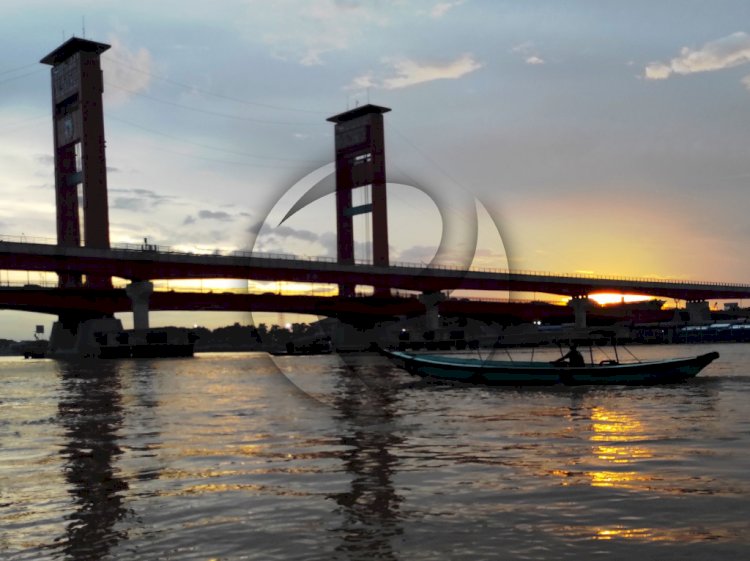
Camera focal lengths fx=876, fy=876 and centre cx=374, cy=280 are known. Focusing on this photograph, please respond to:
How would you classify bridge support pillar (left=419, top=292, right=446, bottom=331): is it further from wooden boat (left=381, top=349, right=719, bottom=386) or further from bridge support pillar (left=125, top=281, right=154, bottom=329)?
wooden boat (left=381, top=349, right=719, bottom=386)

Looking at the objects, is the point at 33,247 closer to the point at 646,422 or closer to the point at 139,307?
the point at 139,307

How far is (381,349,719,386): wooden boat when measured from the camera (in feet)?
162

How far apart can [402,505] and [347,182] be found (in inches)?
5703

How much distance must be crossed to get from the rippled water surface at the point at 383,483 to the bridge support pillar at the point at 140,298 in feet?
285

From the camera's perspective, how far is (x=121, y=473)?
2183 cm

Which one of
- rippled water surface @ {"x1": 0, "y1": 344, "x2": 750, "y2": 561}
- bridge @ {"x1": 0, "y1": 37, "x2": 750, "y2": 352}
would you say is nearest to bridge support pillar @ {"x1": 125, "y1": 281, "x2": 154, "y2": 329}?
bridge @ {"x1": 0, "y1": 37, "x2": 750, "y2": 352}

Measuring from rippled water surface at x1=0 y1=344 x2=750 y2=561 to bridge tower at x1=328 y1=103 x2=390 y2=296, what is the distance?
115046mm

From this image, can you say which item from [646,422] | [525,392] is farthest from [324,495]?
[525,392]

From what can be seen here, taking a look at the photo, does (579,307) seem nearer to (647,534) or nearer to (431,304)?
Answer: (431,304)

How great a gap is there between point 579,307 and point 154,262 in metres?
102

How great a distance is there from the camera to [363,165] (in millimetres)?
157625

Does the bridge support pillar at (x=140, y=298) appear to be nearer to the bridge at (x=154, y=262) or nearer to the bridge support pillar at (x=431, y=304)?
the bridge at (x=154, y=262)

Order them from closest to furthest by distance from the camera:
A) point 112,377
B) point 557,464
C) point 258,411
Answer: point 557,464 < point 258,411 < point 112,377

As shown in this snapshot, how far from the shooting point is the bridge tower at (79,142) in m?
128
